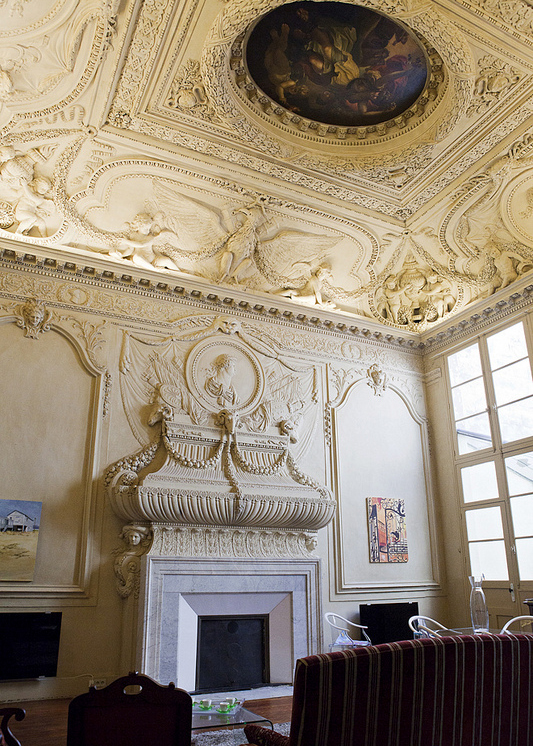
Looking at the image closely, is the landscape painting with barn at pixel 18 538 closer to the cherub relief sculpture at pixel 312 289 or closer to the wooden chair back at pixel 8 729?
the wooden chair back at pixel 8 729

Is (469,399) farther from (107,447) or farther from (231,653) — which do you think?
(107,447)

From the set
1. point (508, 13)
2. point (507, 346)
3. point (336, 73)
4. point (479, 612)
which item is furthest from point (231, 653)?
point (508, 13)

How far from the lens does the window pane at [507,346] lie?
8008 millimetres

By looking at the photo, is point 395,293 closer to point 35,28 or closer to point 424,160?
point 424,160

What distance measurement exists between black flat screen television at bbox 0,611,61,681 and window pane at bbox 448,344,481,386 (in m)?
6.45

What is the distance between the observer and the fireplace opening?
21.5ft

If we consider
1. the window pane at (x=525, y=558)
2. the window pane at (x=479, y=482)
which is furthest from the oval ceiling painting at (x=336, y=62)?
the window pane at (x=525, y=558)

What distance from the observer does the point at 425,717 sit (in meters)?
2.82

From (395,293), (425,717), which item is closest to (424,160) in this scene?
(395,293)

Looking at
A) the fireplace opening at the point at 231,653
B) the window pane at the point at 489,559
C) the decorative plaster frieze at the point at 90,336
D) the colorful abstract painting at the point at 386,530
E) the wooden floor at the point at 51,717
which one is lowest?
the wooden floor at the point at 51,717

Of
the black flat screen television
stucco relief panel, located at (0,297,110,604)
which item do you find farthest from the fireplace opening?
the black flat screen television

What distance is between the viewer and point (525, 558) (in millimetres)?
7371

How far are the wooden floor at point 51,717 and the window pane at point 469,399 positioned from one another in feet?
15.6

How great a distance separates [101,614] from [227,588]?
1436 millimetres
